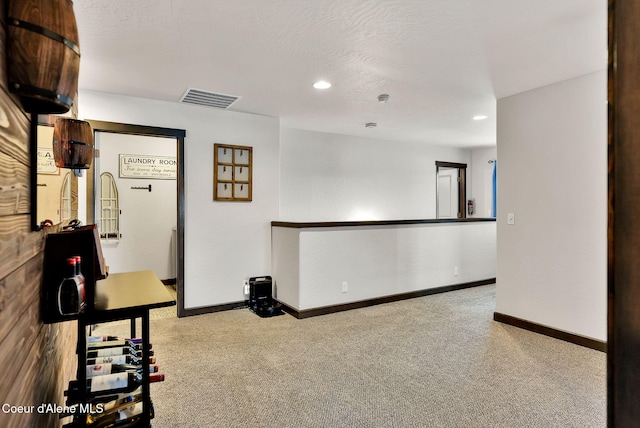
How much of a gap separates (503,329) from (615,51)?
3517mm

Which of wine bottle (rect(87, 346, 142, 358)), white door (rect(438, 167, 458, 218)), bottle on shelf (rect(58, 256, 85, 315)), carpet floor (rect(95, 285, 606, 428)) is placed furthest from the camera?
white door (rect(438, 167, 458, 218))

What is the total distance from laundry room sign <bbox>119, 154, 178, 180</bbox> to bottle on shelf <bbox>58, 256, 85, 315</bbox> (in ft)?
13.8

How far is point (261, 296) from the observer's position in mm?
4258

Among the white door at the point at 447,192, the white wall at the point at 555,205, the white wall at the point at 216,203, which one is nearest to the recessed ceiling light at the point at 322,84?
the white wall at the point at 216,203

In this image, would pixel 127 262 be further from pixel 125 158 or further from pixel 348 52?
pixel 348 52

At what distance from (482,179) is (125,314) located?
695cm

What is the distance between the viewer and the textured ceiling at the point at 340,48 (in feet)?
6.84

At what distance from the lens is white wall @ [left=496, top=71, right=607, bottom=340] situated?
296 centimetres

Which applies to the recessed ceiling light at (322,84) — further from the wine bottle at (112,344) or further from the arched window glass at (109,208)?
the arched window glass at (109,208)

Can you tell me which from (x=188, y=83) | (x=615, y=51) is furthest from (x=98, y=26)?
(x=615, y=51)

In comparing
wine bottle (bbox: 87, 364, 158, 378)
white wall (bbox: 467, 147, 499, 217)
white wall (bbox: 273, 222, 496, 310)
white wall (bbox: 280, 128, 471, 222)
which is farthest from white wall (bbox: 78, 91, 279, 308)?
white wall (bbox: 467, 147, 499, 217)

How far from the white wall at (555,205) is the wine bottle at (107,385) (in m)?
3.39

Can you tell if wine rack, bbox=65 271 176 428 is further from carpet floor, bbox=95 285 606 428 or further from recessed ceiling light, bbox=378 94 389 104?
recessed ceiling light, bbox=378 94 389 104

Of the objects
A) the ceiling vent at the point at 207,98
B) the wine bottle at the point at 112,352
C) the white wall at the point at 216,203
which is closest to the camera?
the wine bottle at the point at 112,352
